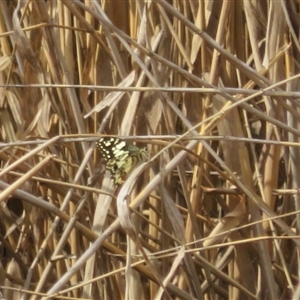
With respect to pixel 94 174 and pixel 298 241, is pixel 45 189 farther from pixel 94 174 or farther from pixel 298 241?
pixel 298 241

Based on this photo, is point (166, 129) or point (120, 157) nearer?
point (120, 157)

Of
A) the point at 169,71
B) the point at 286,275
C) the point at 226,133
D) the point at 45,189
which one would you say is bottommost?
the point at 286,275

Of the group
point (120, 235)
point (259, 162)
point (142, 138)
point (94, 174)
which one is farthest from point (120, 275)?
point (142, 138)

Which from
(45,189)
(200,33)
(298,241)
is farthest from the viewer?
(45,189)
